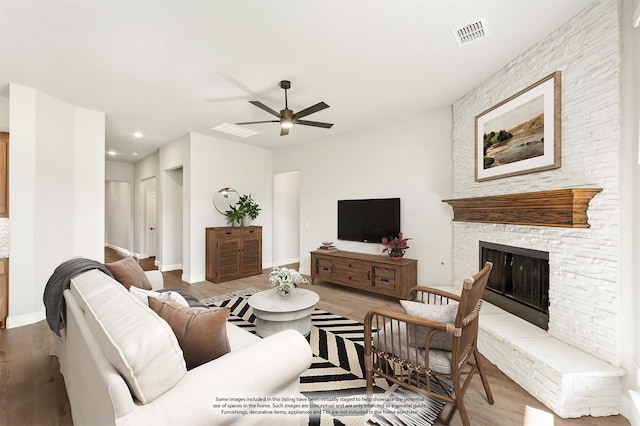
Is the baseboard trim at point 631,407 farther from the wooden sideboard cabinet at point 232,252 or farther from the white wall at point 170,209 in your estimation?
the white wall at point 170,209

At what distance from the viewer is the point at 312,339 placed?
262cm

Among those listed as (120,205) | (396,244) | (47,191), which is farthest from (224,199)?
(120,205)

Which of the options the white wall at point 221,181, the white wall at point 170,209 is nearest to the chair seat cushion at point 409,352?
the white wall at point 221,181

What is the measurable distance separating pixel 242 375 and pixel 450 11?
2559 mm

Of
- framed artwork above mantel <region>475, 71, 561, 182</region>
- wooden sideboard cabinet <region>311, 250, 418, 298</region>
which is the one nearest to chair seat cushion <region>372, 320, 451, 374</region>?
framed artwork above mantel <region>475, 71, 561, 182</region>

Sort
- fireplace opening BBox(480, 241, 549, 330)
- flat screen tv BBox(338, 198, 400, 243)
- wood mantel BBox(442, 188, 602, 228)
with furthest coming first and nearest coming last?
flat screen tv BBox(338, 198, 400, 243), fireplace opening BBox(480, 241, 549, 330), wood mantel BBox(442, 188, 602, 228)

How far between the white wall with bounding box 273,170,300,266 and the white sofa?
4.82m

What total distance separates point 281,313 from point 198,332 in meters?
1.36

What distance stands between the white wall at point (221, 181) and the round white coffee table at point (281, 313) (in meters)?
2.71

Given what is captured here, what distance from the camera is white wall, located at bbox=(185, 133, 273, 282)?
15.6ft

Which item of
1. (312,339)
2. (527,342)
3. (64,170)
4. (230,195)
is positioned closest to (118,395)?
(312,339)

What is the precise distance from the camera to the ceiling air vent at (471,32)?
2.00m

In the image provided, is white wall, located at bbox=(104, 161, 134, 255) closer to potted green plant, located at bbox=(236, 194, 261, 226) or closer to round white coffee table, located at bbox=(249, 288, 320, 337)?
potted green plant, located at bbox=(236, 194, 261, 226)

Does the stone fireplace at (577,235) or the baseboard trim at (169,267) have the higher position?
the stone fireplace at (577,235)
